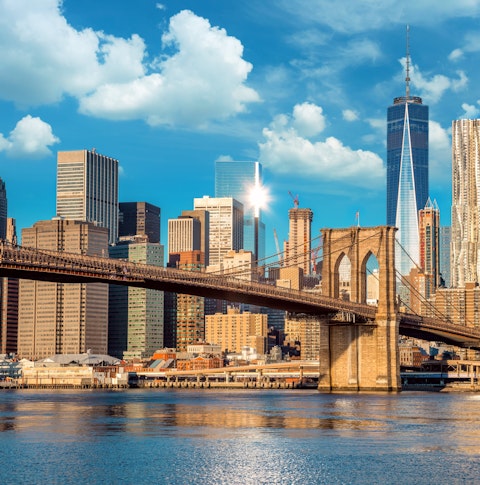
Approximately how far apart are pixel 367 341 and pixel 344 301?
5568 millimetres

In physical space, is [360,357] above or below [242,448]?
above

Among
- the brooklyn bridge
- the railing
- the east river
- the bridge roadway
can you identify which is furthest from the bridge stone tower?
the east river

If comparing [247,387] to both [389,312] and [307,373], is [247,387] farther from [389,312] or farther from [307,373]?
[389,312]

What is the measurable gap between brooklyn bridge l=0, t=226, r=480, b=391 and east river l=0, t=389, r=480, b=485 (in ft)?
60.9

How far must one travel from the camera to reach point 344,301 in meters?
→ 95.8

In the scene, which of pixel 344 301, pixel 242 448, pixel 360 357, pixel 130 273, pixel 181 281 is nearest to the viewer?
pixel 242 448

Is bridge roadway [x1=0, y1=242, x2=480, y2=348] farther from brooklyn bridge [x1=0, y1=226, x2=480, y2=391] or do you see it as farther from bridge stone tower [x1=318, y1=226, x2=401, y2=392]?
bridge stone tower [x1=318, y1=226, x2=401, y2=392]

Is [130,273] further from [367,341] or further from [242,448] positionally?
[242,448]

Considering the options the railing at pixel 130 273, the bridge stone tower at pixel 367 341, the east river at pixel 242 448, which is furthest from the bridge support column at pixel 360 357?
the east river at pixel 242 448

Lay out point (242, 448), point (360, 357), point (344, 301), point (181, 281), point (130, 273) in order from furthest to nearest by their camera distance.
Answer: point (360, 357) → point (344, 301) → point (181, 281) → point (130, 273) → point (242, 448)

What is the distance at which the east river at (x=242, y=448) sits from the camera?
126 feet

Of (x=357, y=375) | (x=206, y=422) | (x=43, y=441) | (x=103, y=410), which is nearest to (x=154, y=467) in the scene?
(x=43, y=441)

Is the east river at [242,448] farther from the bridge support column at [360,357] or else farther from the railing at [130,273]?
the bridge support column at [360,357]

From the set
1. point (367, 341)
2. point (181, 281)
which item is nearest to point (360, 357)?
point (367, 341)
